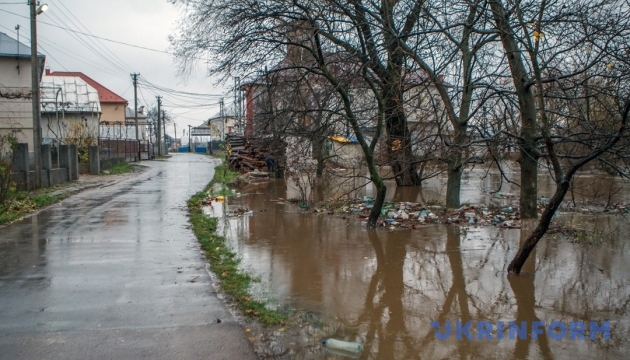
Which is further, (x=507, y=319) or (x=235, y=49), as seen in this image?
(x=235, y=49)

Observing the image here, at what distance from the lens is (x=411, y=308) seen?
5.88 metres

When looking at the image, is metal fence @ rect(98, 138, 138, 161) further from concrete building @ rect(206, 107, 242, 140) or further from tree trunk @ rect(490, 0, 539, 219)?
tree trunk @ rect(490, 0, 539, 219)

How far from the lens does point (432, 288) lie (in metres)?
6.68

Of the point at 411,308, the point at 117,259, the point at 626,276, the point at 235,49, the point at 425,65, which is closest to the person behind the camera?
the point at 411,308

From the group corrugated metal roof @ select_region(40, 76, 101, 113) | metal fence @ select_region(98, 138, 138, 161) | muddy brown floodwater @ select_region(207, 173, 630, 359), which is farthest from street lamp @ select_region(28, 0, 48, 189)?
corrugated metal roof @ select_region(40, 76, 101, 113)

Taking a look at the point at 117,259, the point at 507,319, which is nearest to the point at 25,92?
the point at 117,259

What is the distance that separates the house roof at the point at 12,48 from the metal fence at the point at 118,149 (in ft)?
19.4

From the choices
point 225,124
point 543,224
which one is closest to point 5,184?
point 543,224

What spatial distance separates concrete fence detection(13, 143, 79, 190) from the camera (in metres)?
16.0

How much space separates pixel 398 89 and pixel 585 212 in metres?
6.30

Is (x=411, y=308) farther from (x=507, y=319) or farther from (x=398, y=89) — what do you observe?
(x=398, y=89)

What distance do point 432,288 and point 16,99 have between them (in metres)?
26.7

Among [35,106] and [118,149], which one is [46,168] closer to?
[35,106]

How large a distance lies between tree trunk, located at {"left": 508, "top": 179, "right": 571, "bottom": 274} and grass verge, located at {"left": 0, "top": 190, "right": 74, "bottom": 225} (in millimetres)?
9982
